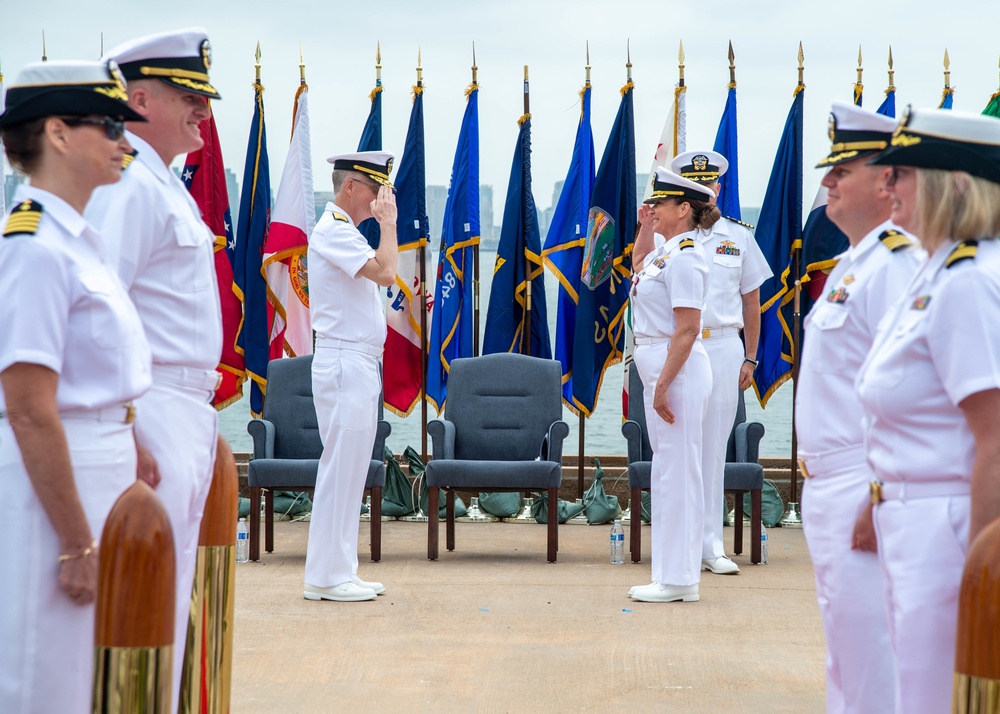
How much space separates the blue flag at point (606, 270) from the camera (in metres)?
6.91

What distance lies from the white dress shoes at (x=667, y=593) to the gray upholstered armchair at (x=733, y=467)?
0.89 metres

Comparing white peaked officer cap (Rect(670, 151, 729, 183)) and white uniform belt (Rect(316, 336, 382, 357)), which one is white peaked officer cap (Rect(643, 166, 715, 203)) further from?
white uniform belt (Rect(316, 336, 382, 357))

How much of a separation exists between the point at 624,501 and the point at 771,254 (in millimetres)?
1744

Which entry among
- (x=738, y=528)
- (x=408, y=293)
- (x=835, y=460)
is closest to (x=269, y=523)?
(x=408, y=293)

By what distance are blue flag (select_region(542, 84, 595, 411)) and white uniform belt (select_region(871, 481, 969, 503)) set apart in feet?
16.7

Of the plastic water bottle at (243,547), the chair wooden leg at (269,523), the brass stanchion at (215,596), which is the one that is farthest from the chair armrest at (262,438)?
the brass stanchion at (215,596)

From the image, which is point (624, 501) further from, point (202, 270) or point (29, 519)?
point (29, 519)

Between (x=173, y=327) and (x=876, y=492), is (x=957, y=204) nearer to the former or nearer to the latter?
(x=876, y=492)

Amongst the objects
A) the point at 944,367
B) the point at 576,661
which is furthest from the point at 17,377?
the point at 576,661

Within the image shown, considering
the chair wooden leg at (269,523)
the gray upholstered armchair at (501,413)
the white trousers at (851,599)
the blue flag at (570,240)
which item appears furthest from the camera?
the blue flag at (570,240)

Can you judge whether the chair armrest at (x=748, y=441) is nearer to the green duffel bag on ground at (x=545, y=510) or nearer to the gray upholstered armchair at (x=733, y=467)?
the gray upholstered armchair at (x=733, y=467)

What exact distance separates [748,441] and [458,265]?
218 centimetres

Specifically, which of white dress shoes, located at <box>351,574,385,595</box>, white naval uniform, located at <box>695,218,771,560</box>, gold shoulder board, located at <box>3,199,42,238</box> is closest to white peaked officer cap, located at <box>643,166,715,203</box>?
white naval uniform, located at <box>695,218,771,560</box>

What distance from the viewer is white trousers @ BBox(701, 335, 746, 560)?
5.28m
